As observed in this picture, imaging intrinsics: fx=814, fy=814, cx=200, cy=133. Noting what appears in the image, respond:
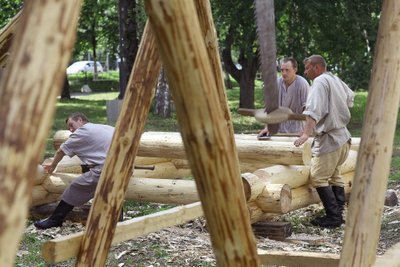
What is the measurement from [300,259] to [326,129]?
11.5 feet

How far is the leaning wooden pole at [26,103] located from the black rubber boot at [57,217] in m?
6.02

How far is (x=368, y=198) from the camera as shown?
458 cm

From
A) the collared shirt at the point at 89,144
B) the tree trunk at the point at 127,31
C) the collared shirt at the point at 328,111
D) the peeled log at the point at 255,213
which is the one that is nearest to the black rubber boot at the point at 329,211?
the collared shirt at the point at 328,111

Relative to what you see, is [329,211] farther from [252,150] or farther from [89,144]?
[89,144]

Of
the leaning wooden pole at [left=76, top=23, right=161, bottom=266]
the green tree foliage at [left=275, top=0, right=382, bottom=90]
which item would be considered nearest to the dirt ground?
the leaning wooden pole at [left=76, top=23, right=161, bottom=266]

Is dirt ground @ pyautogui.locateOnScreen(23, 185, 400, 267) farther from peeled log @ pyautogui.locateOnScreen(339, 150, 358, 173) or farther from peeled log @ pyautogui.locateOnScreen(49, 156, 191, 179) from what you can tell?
peeled log @ pyautogui.locateOnScreen(49, 156, 191, 179)

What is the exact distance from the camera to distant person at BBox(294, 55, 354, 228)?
830 centimetres

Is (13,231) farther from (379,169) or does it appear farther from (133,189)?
(133,189)

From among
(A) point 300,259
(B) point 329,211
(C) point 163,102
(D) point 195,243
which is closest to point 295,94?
(B) point 329,211

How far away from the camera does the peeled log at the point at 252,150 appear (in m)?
8.93

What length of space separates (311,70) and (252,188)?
4.77 feet

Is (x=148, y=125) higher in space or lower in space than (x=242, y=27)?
lower

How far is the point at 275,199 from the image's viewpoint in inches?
318

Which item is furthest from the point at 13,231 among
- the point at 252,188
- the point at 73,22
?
the point at 252,188
